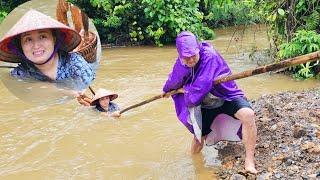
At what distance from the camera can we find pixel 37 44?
3.43m

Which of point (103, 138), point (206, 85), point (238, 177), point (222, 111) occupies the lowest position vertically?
point (103, 138)

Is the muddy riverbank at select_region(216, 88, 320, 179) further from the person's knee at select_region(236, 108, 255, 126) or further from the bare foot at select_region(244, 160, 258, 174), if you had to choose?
the person's knee at select_region(236, 108, 255, 126)

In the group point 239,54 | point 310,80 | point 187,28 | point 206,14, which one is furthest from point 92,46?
point 206,14

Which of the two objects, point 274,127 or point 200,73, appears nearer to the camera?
point 200,73

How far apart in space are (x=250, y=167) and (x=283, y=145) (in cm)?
52

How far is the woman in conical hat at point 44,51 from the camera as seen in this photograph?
331 cm

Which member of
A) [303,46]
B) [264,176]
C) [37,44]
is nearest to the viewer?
[37,44]

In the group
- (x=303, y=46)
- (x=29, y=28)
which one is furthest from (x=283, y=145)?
(x=303, y=46)

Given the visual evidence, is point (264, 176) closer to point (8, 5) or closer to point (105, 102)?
point (105, 102)

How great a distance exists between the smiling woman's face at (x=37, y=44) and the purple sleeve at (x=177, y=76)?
3.76 ft

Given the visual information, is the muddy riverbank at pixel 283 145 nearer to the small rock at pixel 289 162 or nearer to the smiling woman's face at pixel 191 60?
the small rock at pixel 289 162

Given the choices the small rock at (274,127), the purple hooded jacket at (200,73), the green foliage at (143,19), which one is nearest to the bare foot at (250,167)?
the purple hooded jacket at (200,73)

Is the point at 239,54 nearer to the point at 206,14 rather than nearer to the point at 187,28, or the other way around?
A: the point at 187,28

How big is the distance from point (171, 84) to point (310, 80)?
4.22 meters
